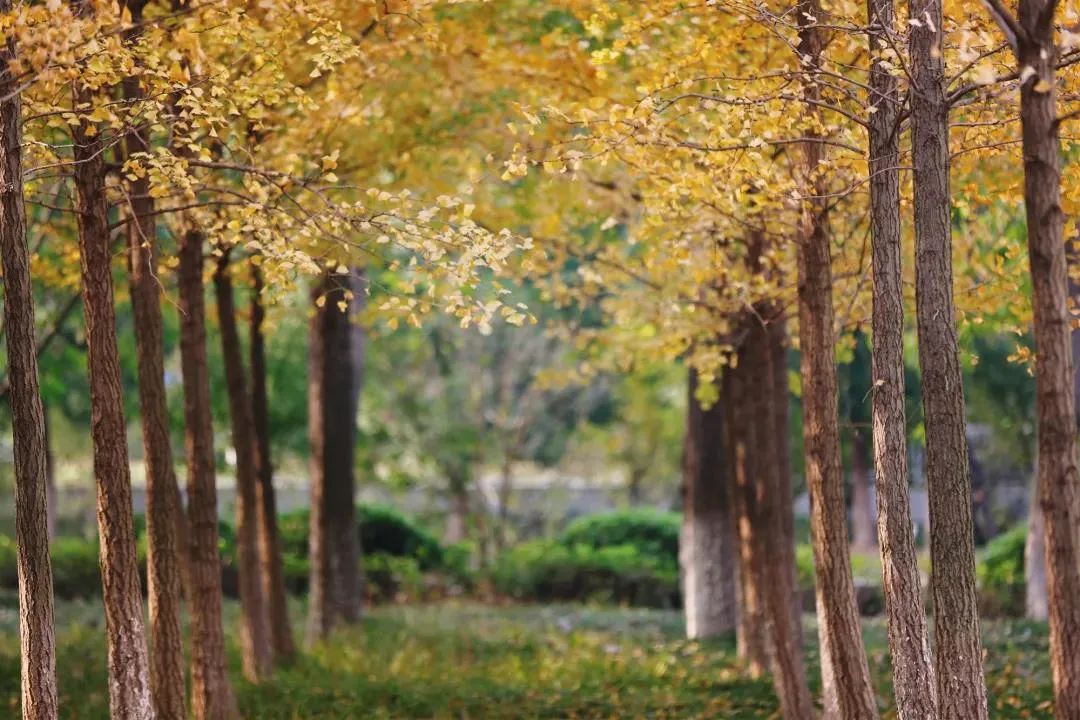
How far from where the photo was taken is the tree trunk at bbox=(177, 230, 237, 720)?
10.0 metres

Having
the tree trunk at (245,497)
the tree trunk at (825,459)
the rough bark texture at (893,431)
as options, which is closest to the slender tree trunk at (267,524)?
the tree trunk at (245,497)

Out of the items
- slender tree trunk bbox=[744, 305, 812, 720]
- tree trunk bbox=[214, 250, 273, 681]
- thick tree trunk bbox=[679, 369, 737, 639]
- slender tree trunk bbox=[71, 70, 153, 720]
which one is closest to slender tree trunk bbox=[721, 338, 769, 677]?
slender tree trunk bbox=[744, 305, 812, 720]

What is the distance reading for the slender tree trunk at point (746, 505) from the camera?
12266 millimetres

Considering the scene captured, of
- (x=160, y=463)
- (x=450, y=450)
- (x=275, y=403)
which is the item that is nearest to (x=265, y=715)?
(x=160, y=463)

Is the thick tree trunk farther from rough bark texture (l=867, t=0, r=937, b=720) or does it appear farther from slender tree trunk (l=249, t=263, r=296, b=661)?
rough bark texture (l=867, t=0, r=937, b=720)

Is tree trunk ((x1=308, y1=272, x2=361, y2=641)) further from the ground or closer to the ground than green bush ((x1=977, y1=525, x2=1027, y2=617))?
further from the ground

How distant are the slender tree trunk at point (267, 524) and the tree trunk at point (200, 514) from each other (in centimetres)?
335

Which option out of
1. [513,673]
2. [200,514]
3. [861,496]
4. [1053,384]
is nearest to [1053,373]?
[1053,384]

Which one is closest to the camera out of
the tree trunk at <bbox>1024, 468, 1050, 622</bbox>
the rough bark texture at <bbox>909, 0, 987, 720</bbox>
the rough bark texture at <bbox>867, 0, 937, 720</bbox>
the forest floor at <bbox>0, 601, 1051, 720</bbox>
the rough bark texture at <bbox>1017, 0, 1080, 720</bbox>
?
the rough bark texture at <bbox>1017, 0, 1080, 720</bbox>

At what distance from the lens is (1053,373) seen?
5.79m

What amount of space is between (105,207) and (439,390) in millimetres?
20043

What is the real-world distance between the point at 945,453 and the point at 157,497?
508cm

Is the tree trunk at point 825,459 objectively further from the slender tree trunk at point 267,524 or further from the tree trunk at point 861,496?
the tree trunk at point 861,496

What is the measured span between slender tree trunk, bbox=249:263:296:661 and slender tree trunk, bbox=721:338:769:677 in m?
4.58
